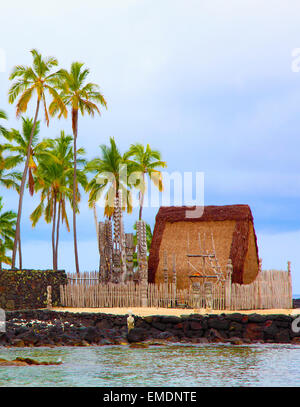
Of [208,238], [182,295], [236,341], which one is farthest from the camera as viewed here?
[208,238]

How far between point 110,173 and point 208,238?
1087 centimetres

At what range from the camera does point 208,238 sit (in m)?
27.0

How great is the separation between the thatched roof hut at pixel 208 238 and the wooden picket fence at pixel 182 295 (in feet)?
4.37

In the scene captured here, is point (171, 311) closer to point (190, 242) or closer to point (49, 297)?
point (190, 242)

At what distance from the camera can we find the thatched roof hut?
2602 centimetres

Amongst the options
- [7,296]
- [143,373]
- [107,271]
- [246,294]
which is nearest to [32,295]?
[7,296]

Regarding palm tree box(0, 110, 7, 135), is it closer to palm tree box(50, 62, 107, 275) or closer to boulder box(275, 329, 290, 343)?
palm tree box(50, 62, 107, 275)

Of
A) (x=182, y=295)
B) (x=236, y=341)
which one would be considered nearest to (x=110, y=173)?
(x=182, y=295)

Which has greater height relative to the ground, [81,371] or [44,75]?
[44,75]

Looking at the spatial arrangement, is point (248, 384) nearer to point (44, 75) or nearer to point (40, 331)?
point (40, 331)

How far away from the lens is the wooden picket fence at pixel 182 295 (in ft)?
74.8
